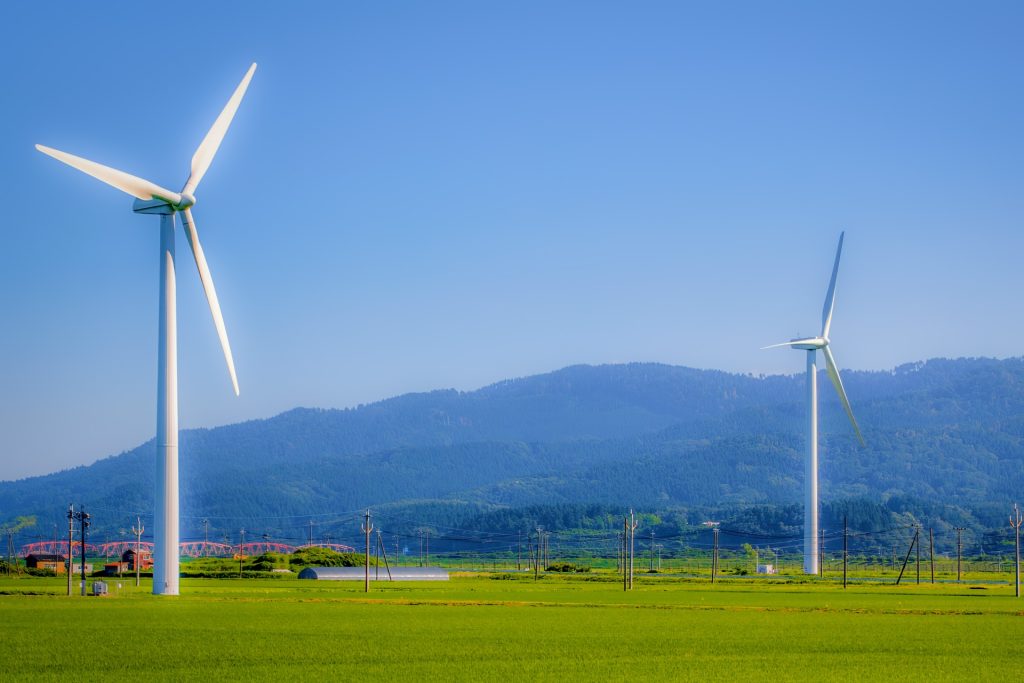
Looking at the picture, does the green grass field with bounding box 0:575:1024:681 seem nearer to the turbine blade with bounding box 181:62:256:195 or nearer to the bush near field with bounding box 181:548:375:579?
the turbine blade with bounding box 181:62:256:195

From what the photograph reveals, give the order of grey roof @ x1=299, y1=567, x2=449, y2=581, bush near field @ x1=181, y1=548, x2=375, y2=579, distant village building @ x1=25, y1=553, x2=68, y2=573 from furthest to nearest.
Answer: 1. distant village building @ x1=25, y1=553, x2=68, y2=573
2. bush near field @ x1=181, y1=548, x2=375, y2=579
3. grey roof @ x1=299, y1=567, x2=449, y2=581

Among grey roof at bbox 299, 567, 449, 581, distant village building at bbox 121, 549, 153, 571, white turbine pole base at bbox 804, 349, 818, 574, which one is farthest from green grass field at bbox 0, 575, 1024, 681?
distant village building at bbox 121, 549, 153, 571

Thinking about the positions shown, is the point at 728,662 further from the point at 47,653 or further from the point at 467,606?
the point at 467,606

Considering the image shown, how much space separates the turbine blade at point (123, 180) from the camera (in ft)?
180

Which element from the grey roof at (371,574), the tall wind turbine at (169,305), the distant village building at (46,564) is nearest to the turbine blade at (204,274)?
the tall wind turbine at (169,305)

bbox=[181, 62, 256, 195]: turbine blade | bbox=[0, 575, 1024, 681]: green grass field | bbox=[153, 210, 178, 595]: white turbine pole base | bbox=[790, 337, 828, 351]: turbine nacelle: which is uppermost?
bbox=[181, 62, 256, 195]: turbine blade

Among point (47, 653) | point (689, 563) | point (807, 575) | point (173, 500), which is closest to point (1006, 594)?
point (807, 575)

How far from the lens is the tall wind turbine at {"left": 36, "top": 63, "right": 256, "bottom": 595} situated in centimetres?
5722

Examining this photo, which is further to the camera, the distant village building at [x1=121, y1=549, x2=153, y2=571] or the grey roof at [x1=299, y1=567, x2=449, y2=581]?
the distant village building at [x1=121, y1=549, x2=153, y2=571]

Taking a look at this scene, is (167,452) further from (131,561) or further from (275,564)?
(131,561)

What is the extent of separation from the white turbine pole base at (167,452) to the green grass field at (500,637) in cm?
141

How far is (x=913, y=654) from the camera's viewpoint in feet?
120

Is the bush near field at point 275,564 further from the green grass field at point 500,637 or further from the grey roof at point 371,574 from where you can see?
the green grass field at point 500,637

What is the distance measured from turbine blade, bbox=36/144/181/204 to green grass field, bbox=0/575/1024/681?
54.1ft
